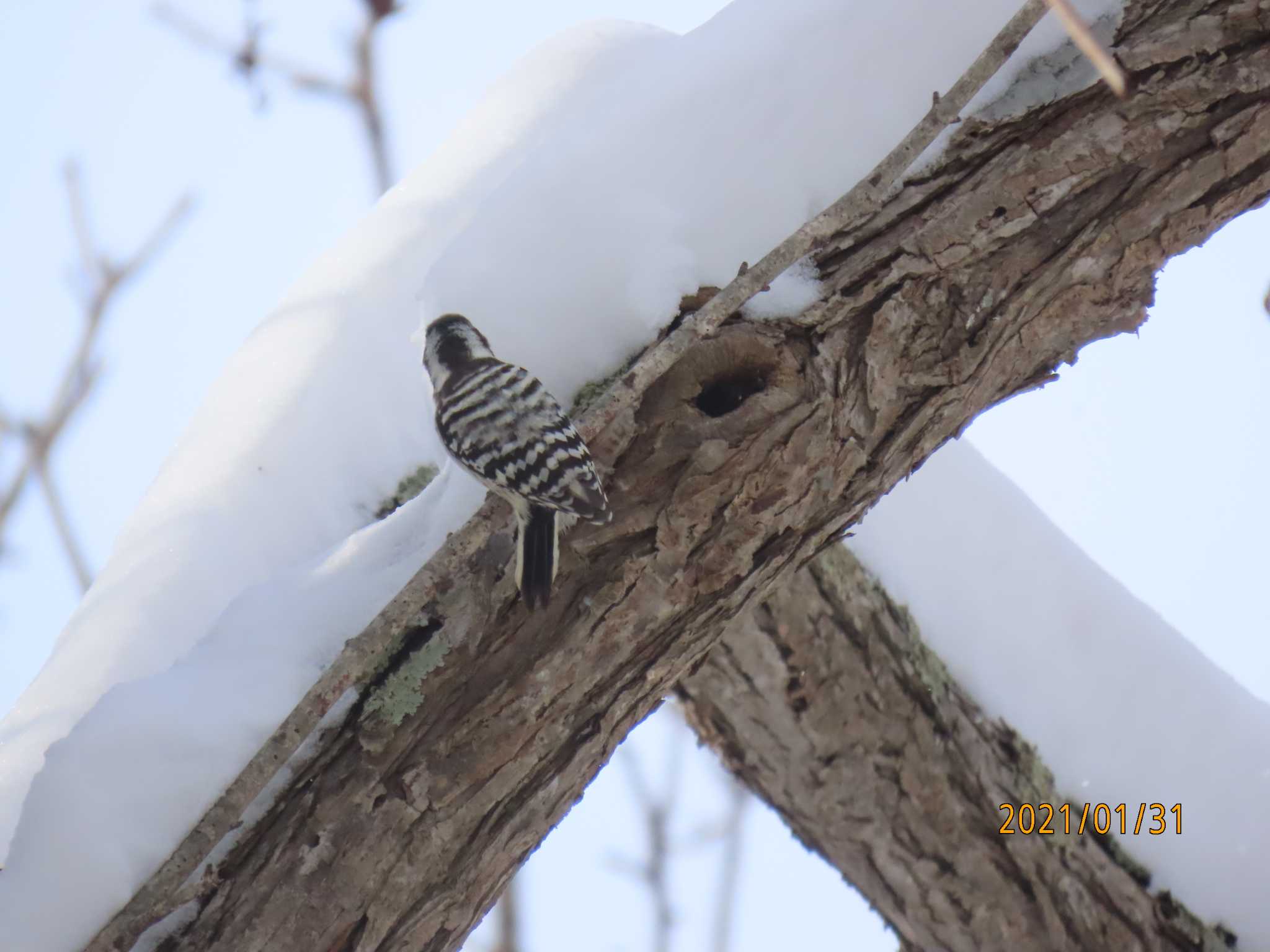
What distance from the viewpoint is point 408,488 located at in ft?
9.89

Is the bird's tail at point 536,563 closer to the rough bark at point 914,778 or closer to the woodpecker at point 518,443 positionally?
the woodpecker at point 518,443

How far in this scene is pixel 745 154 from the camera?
2.58m

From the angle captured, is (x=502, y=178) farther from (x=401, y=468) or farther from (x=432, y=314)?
(x=401, y=468)

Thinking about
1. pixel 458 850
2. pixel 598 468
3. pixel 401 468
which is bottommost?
pixel 458 850

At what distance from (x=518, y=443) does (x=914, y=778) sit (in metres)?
1.67

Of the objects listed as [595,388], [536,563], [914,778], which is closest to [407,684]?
[536,563]

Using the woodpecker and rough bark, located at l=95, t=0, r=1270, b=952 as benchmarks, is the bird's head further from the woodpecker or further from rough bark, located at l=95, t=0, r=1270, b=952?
rough bark, located at l=95, t=0, r=1270, b=952

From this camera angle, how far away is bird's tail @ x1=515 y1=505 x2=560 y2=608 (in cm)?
223

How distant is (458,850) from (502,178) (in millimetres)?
1993

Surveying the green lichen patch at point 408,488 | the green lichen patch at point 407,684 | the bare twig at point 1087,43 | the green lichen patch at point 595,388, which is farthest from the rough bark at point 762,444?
the bare twig at point 1087,43

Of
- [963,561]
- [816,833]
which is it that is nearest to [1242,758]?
[963,561]
